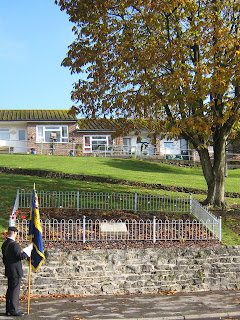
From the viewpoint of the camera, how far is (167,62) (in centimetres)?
1709

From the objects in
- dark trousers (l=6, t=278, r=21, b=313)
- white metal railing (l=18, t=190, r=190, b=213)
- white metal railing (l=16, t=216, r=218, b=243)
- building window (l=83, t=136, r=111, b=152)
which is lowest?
dark trousers (l=6, t=278, r=21, b=313)

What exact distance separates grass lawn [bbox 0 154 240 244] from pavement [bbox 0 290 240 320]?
3.12 meters

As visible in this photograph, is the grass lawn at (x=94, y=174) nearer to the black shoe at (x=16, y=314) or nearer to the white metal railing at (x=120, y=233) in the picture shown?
the white metal railing at (x=120, y=233)

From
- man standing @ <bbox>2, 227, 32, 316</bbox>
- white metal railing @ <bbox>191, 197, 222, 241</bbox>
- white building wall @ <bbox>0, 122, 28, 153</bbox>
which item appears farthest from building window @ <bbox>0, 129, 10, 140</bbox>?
man standing @ <bbox>2, 227, 32, 316</bbox>

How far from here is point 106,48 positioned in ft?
57.1

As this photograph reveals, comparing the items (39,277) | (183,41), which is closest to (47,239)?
(39,277)

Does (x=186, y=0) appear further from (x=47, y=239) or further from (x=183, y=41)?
(x=47, y=239)

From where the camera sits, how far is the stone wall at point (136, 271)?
42.5 ft

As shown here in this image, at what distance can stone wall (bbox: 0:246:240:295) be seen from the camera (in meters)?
12.9

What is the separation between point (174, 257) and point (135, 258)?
1250 mm

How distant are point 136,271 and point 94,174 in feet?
41.6

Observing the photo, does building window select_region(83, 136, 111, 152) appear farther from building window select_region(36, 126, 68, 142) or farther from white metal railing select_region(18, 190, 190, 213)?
white metal railing select_region(18, 190, 190, 213)

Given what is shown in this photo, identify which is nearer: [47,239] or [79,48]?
[47,239]

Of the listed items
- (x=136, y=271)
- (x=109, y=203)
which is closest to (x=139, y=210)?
(x=109, y=203)
